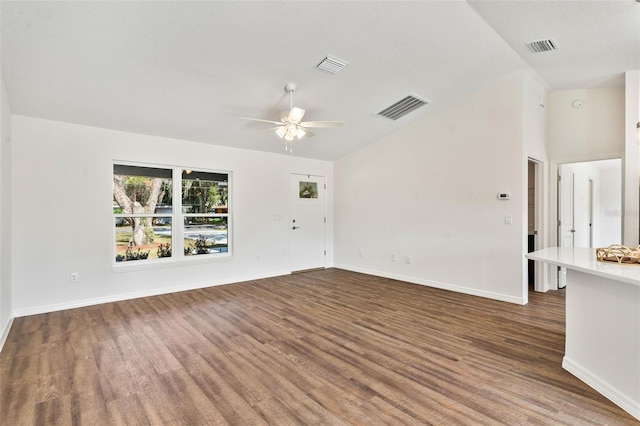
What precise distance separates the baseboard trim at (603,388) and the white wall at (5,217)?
5166 mm

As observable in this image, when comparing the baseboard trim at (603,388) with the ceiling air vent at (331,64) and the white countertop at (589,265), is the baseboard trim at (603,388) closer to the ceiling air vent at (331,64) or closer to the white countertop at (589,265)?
the white countertop at (589,265)

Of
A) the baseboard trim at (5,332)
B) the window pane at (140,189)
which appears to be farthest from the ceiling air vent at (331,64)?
the baseboard trim at (5,332)

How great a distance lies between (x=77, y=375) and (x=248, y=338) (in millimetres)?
1416

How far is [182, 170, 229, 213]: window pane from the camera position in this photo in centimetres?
534

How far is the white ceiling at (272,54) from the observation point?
2.74m

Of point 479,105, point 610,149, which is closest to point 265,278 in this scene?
point 479,105

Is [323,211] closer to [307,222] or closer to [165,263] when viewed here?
[307,222]

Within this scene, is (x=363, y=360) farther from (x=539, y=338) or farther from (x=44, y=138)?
(x=44, y=138)

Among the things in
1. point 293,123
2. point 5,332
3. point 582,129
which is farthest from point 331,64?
point 5,332

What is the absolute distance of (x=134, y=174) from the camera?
482cm

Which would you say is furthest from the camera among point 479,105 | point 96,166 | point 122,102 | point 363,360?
point 479,105

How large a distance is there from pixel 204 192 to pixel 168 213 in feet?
2.35

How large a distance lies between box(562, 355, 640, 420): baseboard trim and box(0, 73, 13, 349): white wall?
16.9 feet

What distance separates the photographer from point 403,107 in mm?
5008
